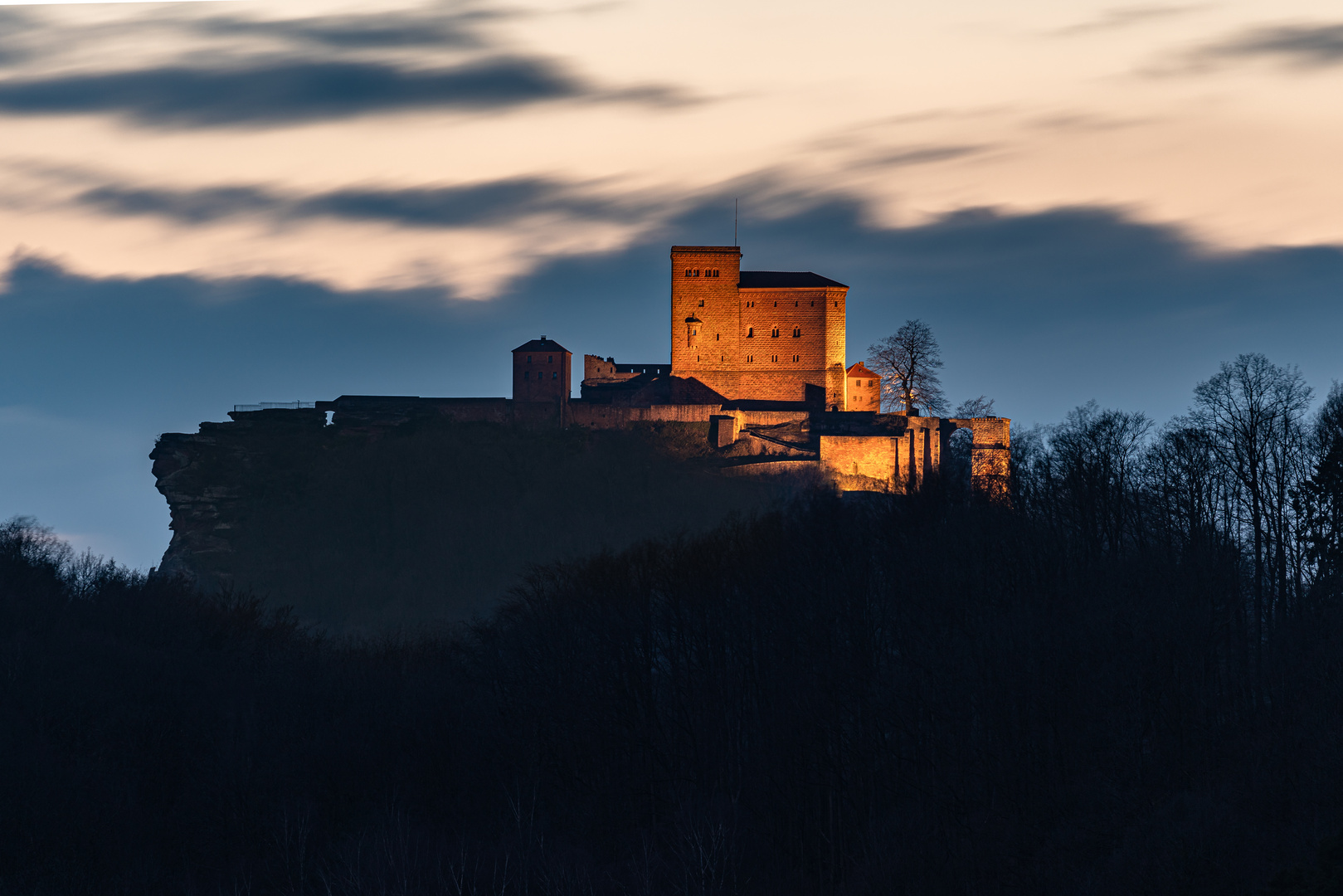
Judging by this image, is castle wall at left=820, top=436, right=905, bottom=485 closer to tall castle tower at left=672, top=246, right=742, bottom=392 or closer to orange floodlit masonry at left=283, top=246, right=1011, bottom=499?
orange floodlit masonry at left=283, top=246, right=1011, bottom=499

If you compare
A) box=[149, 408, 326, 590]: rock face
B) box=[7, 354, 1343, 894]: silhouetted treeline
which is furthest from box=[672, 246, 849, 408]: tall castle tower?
box=[7, 354, 1343, 894]: silhouetted treeline

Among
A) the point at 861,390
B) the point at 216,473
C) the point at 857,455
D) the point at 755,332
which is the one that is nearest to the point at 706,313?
the point at 755,332

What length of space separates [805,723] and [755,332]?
45.7 meters

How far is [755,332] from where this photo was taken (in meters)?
78.8

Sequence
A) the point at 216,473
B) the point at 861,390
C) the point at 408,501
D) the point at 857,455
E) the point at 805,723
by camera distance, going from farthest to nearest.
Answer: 1. the point at 216,473
2. the point at 408,501
3. the point at 861,390
4. the point at 857,455
5. the point at 805,723

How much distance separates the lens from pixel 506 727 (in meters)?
39.4

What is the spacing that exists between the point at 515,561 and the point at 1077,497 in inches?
1517

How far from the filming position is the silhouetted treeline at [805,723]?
2850cm

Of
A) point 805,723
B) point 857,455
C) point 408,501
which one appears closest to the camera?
point 805,723

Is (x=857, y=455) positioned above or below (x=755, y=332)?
below

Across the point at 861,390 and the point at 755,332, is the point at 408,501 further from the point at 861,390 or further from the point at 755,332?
the point at 861,390

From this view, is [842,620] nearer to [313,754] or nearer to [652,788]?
[652,788]

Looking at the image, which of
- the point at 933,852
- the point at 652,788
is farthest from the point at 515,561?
the point at 933,852

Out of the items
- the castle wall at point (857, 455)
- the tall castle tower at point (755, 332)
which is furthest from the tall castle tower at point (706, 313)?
the castle wall at point (857, 455)
